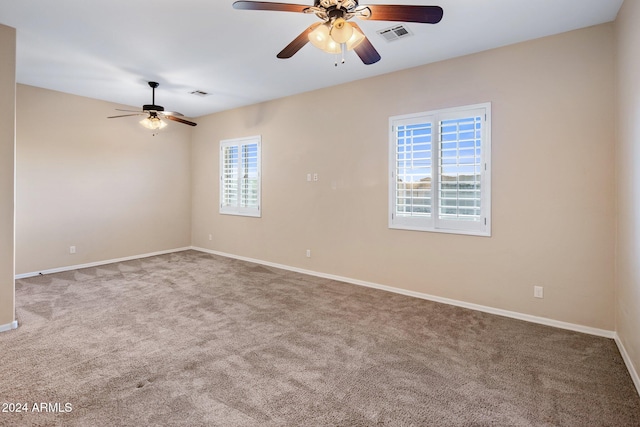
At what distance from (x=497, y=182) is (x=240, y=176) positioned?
4.39m

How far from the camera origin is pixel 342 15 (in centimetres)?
207

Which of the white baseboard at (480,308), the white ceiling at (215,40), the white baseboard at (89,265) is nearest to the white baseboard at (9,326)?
the white baseboard at (89,265)

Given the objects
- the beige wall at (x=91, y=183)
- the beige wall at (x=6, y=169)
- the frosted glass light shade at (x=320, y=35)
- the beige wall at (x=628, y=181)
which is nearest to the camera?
the frosted glass light shade at (x=320, y=35)

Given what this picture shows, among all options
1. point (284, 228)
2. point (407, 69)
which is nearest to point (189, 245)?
point (284, 228)

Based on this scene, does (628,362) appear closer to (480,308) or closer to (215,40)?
(480,308)

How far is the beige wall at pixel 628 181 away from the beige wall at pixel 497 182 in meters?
0.20

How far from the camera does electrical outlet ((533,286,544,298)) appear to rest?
3.28 m

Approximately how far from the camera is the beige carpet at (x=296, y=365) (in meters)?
1.94

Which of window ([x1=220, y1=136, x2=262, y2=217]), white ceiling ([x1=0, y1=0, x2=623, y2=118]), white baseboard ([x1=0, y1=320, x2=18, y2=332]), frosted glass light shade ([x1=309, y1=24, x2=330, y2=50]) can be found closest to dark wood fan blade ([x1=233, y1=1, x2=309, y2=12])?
frosted glass light shade ([x1=309, y1=24, x2=330, y2=50])

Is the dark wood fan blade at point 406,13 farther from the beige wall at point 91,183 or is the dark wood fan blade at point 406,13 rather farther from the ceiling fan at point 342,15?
the beige wall at point 91,183

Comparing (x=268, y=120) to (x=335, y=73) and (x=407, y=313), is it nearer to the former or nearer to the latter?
(x=335, y=73)

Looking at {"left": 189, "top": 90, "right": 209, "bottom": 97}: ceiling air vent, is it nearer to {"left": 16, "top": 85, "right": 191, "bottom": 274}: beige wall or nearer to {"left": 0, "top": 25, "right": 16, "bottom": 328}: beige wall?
{"left": 16, "top": 85, "right": 191, "bottom": 274}: beige wall

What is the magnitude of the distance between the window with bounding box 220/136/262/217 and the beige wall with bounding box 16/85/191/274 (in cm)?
115

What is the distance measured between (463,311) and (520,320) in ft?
1.77
